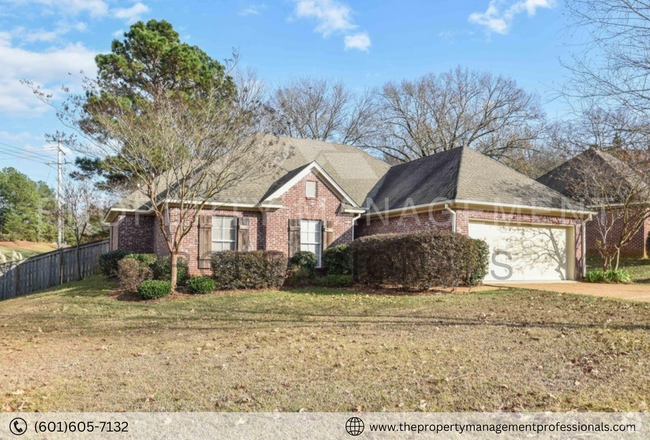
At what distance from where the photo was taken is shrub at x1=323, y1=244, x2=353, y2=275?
55.9 ft

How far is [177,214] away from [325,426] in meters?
13.2

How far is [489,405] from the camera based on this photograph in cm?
493

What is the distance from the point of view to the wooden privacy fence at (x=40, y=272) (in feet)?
69.6

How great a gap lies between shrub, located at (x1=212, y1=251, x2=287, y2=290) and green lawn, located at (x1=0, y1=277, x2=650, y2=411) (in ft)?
8.66

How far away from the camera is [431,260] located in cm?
1365

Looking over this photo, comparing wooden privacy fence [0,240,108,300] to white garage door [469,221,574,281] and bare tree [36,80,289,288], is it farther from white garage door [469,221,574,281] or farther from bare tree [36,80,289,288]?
white garage door [469,221,574,281]

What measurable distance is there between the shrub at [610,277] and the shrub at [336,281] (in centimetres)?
825

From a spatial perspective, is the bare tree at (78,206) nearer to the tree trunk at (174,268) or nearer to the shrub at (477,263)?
the tree trunk at (174,268)

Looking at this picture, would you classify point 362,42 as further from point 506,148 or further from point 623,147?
point 506,148

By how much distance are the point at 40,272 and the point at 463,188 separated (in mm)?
17432

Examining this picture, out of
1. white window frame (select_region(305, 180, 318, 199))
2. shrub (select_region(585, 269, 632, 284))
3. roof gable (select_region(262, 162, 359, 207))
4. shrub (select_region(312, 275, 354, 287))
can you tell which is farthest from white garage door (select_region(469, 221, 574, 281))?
white window frame (select_region(305, 180, 318, 199))

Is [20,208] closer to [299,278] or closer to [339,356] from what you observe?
[299,278]

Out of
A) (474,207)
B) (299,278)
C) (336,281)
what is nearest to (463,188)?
(474,207)

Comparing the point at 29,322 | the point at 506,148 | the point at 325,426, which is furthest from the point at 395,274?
the point at 506,148
